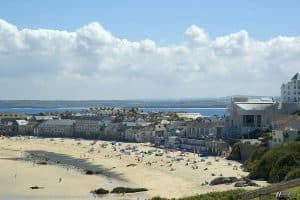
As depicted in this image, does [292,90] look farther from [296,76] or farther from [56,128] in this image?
[56,128]

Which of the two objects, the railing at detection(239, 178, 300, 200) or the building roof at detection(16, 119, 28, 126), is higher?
the railing at detection(239, 178, 300, 200)

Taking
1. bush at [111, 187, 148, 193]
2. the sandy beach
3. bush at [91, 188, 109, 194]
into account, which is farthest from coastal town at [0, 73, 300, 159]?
bush at [91, 188, 109, 194]

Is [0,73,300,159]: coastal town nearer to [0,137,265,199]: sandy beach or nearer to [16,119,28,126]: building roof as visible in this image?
[0,137,265,199]: sandy beach

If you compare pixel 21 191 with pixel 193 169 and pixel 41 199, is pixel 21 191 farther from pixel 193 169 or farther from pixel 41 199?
pixel 193 169

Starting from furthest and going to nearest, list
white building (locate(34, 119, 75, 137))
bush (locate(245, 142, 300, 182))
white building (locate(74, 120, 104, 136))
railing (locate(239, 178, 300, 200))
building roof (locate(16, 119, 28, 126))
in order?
1. building roof (locate(16, 119, 28, 126))
2. white building (locate(34, 119, 75, 137))
3. white building (locate(74, 120, 104, 136))
4. bush (locate(245, 142, 300, 182))
5. railing (locate(239, 178, 300, 200))

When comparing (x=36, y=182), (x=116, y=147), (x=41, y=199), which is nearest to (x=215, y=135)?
(x=116, y=147)

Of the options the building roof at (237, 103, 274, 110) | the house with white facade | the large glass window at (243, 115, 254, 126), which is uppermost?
the house with white facade

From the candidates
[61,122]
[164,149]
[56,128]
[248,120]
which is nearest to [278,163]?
[248,120]
